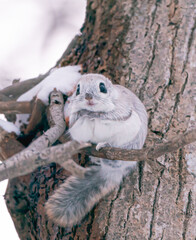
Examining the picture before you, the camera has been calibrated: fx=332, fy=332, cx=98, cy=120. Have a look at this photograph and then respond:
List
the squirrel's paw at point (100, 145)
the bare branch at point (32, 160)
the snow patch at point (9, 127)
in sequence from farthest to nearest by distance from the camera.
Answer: the snow patch at point (9, 127), the squirrel's paw at point (100, 145), the bare branch at point (32, 160)

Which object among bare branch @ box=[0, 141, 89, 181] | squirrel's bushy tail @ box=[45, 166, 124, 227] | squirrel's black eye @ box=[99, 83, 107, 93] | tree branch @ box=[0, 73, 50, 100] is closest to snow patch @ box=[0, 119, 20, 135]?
tree branch @ box=[0, 73, 50, 100]

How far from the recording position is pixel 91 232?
1.47 m

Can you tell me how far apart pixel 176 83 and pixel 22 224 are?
113cm

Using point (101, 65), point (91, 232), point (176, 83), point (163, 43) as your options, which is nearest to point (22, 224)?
Result: point (91, 232)

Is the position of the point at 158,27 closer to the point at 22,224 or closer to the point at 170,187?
the point at 170,187

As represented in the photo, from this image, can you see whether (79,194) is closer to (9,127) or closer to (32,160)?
(32,160)

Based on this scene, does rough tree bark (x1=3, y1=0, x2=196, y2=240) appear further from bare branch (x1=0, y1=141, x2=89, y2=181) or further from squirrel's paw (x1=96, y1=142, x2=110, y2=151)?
bare branch (x1=0, y1=141, x2=89, y2=181)

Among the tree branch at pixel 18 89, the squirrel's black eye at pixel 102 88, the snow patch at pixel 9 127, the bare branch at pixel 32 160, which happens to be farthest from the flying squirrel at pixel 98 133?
the tree branch at pixel 18 89

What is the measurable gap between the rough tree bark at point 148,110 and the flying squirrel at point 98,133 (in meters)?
0.07

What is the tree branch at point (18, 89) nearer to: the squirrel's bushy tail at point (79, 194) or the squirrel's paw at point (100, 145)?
the squirrel's bushy tail at point (79, 194)

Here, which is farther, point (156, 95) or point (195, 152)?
point (156, 95)

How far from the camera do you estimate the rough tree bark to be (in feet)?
4.80

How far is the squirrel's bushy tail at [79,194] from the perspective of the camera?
141 centimetres

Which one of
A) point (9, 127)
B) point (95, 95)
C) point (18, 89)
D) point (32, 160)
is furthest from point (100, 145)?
point (18, 89)
